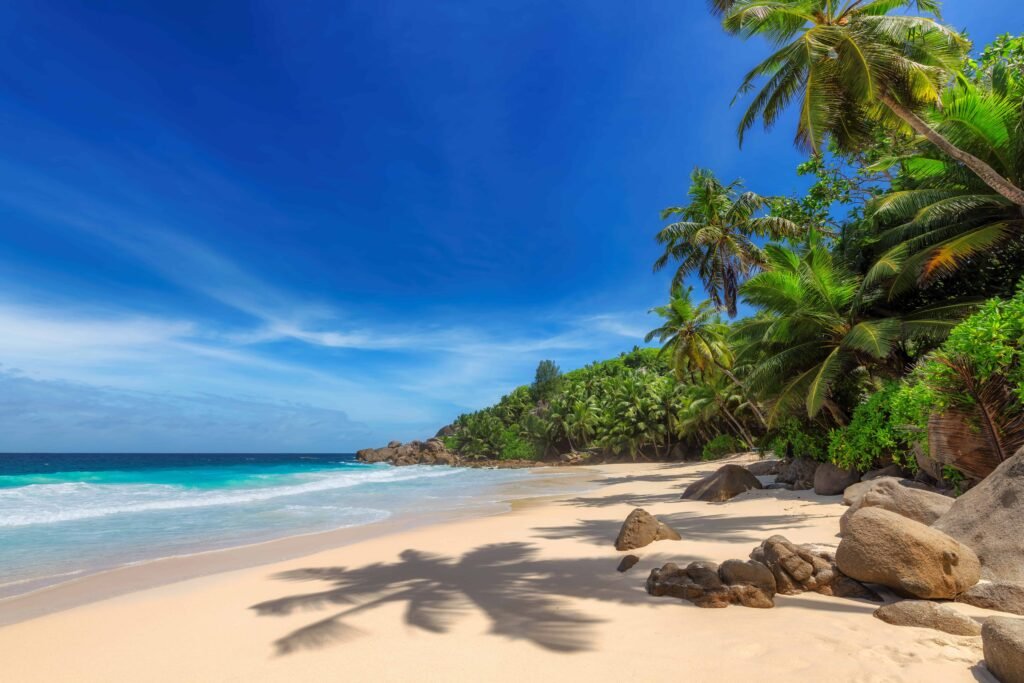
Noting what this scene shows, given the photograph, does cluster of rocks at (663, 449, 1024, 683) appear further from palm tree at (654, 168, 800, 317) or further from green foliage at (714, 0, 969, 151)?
palm tree at (654, 168, 800, 317)

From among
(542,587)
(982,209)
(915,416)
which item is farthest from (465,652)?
(982,209)

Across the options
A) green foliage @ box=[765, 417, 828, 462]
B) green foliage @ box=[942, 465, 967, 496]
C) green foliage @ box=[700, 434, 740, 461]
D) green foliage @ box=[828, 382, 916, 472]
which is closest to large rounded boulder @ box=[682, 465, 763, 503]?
green foliage @ box=[828, 382, 916, 472]

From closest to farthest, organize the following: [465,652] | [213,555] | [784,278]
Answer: [465,652] < [213,555] < [784,278]

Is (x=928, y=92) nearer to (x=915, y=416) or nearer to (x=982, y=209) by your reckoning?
(x=982, y=209)

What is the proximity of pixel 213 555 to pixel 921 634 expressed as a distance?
33.9 ft

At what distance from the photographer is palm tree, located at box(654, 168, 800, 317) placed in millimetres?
20641

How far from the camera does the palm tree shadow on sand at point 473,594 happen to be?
4387mm

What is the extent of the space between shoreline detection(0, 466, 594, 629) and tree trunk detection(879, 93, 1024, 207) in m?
12.9

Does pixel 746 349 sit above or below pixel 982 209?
below

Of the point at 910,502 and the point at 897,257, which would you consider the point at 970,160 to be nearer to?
the point at 897,257

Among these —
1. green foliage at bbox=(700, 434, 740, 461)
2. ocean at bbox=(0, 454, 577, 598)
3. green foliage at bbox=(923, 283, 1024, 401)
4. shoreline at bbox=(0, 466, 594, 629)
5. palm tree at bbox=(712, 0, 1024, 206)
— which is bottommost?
shoreline at bbox=(0, 466, 594, 629)

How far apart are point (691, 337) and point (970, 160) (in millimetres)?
18725

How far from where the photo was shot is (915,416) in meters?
8.42

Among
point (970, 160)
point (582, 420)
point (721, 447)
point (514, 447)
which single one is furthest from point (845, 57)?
point (514, 447)
